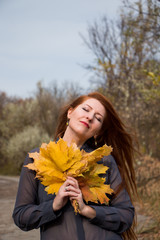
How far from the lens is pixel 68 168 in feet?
6.22

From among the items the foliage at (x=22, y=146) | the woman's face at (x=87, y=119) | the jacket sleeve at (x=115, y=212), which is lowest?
the foliage at (x=22, y=146)

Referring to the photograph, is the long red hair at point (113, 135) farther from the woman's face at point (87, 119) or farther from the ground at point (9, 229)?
the ground at point (9, 229)

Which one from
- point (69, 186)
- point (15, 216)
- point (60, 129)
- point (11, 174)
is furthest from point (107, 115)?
point (11, 174)

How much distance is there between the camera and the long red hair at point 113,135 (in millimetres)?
2574

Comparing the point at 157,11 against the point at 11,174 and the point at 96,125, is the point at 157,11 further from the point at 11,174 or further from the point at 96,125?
the point at 11,174

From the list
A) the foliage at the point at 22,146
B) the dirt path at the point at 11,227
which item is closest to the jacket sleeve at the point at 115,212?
the dirt path at the point at 11,227

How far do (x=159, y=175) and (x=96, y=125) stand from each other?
233 inches

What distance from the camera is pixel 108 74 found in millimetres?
14188

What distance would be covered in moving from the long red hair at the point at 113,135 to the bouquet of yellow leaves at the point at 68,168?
22.5 inches

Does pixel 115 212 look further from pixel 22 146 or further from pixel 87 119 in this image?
pixel 22 146

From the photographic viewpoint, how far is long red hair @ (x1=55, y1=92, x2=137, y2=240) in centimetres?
257

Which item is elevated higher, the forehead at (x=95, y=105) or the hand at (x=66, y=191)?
the forehead at (x=95, y=105)

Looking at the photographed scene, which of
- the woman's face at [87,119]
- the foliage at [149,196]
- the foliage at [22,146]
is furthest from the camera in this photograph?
the foliage at [22,146]

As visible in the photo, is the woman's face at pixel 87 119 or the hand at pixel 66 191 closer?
the hand at pixel 66 191
